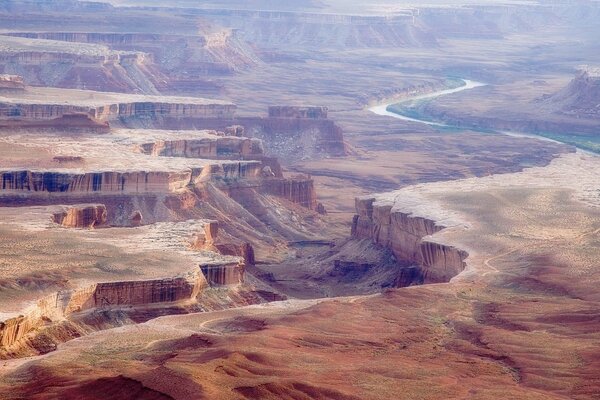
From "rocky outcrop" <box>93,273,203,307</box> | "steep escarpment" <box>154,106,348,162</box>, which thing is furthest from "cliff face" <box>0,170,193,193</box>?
"steep escarpment" <box>154,106,348,162</box>

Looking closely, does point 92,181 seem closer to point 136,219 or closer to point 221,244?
point 136,219

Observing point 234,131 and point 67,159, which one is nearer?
point 67,159

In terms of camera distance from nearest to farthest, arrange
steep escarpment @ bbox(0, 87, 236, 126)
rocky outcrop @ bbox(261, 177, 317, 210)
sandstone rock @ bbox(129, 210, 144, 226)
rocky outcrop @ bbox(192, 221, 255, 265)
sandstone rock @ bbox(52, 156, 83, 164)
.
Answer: rocky outcrop @ bbox(192, 221, 255, 265) → sandstone rock @ bbox(129, 210, 144, 226) → sandstone rock @ bbox(52, 156, 83, 164) → rocky outcrop @ bbox(261, 177, 317, 210) → steep escarpment @ bbox(0, 87, 236, 126)

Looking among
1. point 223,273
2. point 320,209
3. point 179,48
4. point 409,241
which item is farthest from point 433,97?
point 223,273

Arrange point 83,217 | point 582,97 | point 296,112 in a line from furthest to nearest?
point 582,97 → point 296,112 → point 83,217

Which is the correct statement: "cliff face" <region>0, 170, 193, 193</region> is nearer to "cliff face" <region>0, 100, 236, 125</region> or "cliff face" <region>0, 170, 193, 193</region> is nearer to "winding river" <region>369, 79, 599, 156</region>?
"cliff face" <region>0, 100, 236, 125</region>

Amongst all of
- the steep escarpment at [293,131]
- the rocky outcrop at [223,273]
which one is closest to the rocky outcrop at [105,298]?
the rocky outcrop at [223,273]

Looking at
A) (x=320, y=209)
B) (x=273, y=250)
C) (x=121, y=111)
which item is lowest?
(x=273, y=250)

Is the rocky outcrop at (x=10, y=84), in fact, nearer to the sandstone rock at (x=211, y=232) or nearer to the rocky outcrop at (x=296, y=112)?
the rocky outcrop at (x=296, y=112)
